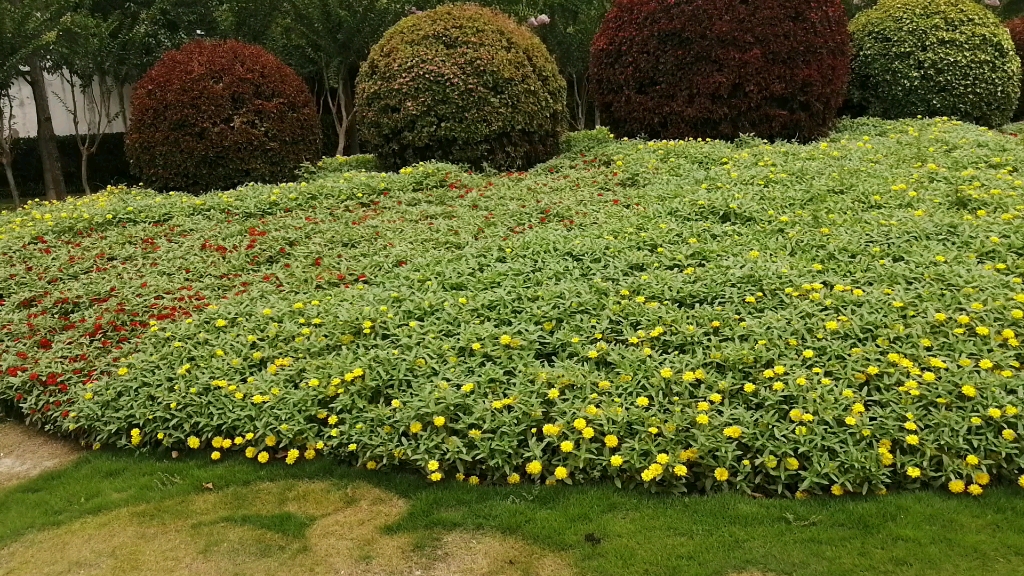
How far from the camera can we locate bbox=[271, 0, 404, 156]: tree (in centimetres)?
1275

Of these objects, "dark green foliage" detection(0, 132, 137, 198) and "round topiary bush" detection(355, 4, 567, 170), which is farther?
"dark green foliage" detection(0, 132, 137, 198)

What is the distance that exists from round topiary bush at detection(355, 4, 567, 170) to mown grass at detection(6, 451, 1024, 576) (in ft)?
16.5

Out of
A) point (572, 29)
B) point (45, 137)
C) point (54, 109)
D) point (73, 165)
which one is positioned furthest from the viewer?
point (54, 109)

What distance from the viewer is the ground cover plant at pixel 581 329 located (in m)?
3.57

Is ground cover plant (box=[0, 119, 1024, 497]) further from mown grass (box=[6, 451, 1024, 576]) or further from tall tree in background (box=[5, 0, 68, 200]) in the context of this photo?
tall tree in background (box=[5, 0, 68, 200])

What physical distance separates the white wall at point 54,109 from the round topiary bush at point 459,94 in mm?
10690

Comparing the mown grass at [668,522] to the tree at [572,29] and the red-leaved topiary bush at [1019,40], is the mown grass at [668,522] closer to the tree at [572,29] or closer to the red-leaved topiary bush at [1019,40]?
the tree at [572,29]

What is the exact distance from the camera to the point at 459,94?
812 cm

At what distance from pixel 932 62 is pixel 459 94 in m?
6.05

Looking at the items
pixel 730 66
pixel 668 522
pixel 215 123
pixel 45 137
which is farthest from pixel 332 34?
pixel 668 522

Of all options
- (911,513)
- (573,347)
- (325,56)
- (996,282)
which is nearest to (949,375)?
(911,513)

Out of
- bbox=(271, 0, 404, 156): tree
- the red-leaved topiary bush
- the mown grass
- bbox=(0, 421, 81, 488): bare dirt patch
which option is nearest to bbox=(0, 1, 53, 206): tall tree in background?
bbox=(271, 0, 404, 156): tree

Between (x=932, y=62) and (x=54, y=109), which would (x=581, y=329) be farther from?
(x=54, y=109)

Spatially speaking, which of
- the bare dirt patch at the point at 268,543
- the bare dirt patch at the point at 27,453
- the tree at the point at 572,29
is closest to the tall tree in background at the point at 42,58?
the tree at the point at 572,29
